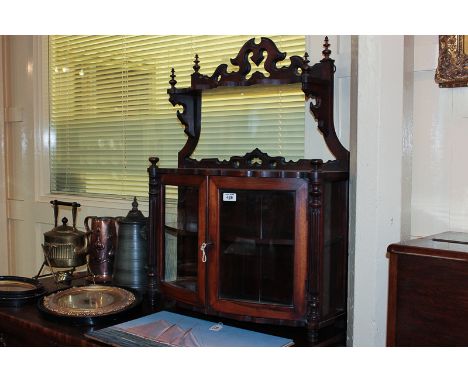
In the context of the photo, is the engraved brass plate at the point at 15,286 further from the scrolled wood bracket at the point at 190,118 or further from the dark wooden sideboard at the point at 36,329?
the scrolled wood bracket at the point at 190,118

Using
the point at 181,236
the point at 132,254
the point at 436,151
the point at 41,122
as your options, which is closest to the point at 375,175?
the point at 436,151

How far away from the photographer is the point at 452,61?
162 cm

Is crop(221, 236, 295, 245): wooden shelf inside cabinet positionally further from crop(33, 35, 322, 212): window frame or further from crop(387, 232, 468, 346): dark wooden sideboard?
crop(33, 35, 322, 212): window frame

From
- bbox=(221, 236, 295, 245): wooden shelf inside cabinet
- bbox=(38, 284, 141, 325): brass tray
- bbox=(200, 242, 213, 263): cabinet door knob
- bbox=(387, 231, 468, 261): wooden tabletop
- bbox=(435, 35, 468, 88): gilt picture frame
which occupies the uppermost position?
bbox=(435, 35, 468, 88): gilt picture frame

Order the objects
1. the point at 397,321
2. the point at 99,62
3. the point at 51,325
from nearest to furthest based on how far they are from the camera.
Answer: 1. the point at 397,321
2. the point at 51,325
3. the point at 99,62

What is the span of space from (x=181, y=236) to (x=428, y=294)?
814 mm

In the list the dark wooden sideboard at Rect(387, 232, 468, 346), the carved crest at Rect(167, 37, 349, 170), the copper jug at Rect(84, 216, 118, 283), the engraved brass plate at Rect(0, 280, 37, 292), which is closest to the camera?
the dark wooden sideboard at Rect(387, 232, 468, 346)

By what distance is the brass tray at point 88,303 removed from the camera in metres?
1.71

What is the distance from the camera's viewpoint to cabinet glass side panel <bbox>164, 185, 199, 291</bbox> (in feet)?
5.76

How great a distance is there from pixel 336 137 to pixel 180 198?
58 cm

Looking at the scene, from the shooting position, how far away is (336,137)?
1.88 m

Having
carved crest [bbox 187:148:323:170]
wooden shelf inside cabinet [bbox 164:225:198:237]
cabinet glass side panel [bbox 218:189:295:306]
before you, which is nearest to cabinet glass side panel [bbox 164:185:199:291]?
wooden shelf inside cabinet [bbox 164:225:198:237]
